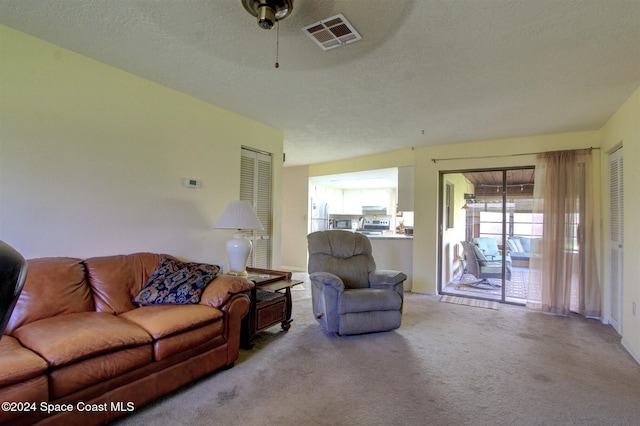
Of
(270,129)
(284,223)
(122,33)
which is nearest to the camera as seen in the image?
(122,33)

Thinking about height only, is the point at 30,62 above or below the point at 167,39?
below

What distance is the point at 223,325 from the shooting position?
2311 mm

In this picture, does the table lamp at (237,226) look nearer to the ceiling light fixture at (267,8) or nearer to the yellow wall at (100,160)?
the yellow wall at (100,160)

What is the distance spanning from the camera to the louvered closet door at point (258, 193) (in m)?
3.89

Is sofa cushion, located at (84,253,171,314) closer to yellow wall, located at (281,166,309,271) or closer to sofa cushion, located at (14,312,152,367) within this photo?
sofa cushion, located at (14,312,152,367)

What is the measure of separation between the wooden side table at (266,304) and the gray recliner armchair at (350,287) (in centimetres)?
33

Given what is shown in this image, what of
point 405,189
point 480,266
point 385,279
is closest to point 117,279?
point 385,279

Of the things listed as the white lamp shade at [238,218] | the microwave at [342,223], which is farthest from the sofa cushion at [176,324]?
the microwave at [342,223]

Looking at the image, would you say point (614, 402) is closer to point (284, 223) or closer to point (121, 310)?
point (121, 310)

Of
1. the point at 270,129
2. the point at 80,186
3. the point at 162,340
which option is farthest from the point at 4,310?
the point at 270,129

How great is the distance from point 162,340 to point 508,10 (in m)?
2.78

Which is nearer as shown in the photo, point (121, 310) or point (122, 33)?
point (122, 33)

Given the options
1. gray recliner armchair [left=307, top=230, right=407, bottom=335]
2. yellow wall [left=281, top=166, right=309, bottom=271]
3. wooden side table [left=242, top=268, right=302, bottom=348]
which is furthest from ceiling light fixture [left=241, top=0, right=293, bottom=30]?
yellow wall [left=281, top=166, right=309, bottom=271]

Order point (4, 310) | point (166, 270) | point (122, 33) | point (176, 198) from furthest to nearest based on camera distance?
point (176, 198) → point (166, 270) → point (122, 33) → point (4, 310)
